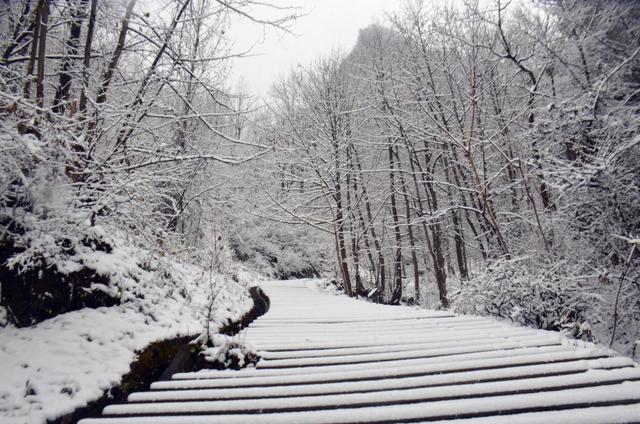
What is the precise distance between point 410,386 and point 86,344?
2.68 meters

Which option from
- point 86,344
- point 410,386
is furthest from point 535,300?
point 86,344

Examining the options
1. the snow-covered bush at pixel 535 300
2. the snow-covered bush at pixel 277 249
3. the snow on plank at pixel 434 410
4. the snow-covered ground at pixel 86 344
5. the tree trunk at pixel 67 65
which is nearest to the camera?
the snow on plank at pixel 434 410

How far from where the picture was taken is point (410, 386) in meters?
2.40

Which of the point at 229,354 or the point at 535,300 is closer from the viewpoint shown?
the point at 229,354

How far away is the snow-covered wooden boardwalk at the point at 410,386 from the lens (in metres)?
2.00

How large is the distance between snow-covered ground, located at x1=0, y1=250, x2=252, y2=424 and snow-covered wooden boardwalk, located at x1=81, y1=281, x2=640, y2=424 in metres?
0.40

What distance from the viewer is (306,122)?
616 inches

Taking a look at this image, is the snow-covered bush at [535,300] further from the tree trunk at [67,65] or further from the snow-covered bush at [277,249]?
the snow-covered bush at [277,249]

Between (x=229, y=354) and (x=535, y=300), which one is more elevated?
(x=535, y=300)

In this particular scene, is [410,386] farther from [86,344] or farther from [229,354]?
[86,344]

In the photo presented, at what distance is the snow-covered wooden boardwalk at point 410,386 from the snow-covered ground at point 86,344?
40 cm

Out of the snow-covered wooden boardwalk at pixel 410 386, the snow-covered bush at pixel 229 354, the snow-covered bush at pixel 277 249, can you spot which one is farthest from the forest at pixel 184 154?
the snow-covered bush at pixel 277 249

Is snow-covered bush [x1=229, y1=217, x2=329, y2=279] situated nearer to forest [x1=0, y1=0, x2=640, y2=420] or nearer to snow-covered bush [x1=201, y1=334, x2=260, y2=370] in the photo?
forest [x1=0, y1=0, x2=640, y2=420]

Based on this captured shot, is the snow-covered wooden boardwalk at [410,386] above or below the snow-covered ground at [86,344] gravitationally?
below
